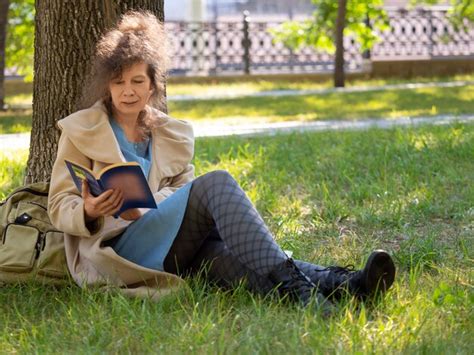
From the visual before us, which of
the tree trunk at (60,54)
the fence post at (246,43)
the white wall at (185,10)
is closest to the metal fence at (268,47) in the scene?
the fence post at (246,43)

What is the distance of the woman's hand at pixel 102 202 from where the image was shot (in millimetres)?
3342

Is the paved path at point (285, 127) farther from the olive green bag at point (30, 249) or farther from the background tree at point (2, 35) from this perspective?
the olive green bag at point (30, 249)

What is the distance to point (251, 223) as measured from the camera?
343 cm

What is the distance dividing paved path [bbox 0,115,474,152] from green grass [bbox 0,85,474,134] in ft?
1.25

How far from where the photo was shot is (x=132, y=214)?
364 centimetres

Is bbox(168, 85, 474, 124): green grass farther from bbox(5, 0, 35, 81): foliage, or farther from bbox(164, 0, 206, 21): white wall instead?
bbox(164, 0, 206, 21): white wall

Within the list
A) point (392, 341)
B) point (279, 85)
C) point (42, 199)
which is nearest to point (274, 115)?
point (279, 85)

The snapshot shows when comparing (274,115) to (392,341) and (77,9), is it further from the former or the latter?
(392,341)

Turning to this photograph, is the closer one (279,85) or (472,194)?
(472,194)

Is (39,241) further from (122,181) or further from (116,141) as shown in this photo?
(122,181)

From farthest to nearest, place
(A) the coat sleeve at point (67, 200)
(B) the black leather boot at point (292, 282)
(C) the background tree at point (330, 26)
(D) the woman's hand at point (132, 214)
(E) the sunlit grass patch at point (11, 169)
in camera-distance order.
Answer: (C) the background tree at point (330, 26)
(E) the sunlit grass patch at point (11, 169)
(D) the woman's hand at point (132, 214)
(A) the coat sleeve at point (67, 200)
(B) the black leather boot at point (292, 282)

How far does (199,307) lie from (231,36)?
14.6 metres

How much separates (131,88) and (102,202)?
0.55 meters

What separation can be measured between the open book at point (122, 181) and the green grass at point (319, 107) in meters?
5.96
